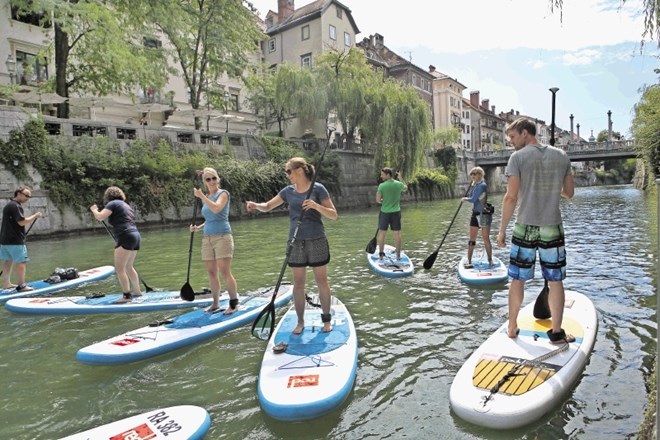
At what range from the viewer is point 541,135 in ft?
381

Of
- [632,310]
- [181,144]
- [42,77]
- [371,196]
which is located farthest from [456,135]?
[632,310]

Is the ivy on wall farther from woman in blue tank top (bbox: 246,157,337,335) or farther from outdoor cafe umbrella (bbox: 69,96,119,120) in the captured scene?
woman in blue tank top (bbox: 246,157,337,335)

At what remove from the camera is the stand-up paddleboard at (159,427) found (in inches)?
128

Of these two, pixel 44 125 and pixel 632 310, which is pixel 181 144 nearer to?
pixel 44 125

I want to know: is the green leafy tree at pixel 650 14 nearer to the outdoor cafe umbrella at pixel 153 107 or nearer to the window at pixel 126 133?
the window at pixel 126 133

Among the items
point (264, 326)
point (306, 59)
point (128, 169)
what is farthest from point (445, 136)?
point (264, 326)

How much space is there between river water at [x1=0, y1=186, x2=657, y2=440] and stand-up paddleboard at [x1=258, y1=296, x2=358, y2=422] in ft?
0.38

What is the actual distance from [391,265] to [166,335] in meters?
5.06

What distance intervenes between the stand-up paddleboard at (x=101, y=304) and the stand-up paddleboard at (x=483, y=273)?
4158mm

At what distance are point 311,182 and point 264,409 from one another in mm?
2378

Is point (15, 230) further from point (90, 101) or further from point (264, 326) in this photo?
point (90, 101)

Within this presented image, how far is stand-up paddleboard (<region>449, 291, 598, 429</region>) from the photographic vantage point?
3.42m

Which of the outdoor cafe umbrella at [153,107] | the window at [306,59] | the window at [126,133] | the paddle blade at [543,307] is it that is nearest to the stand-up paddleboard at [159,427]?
the paddle blade at [543,307]

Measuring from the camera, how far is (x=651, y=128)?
11602 millimetres
